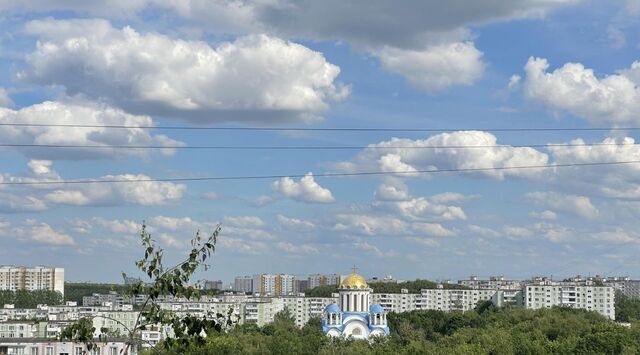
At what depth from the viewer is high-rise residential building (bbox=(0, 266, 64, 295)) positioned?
556ft

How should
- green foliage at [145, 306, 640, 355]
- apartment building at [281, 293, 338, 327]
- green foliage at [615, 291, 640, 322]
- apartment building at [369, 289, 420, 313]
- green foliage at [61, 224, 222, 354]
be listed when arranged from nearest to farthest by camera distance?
green foliage at [61, 224, 222, 354]
green foliage at [145, 306, 640, 355]
green foliage at [615, 291, 640, 322]
apartment building at [281, 293, 338, 327]
apartment building at [369, 289, 420, 313]

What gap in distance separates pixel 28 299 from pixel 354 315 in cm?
6411

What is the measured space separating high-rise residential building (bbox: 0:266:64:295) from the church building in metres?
95.4

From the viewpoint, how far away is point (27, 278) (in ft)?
557

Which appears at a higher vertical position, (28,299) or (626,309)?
(28,299)

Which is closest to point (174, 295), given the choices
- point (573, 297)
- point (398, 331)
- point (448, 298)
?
point (398, 331)

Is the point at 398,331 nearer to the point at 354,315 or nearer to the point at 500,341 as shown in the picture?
the point at 354,315

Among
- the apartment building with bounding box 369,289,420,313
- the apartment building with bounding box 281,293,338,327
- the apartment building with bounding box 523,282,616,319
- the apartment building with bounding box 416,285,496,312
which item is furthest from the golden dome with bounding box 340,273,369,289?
the apartment building with bounding box 416,285,496,312

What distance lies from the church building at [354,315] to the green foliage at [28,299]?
5752cm

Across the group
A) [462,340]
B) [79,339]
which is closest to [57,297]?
[462,340]

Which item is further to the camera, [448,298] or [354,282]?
[448,298]

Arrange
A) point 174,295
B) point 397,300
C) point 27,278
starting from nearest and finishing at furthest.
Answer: point 174,295 → point 397,300 → point 27,278

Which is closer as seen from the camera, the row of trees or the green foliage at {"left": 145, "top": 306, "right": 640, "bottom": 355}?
the row of trees

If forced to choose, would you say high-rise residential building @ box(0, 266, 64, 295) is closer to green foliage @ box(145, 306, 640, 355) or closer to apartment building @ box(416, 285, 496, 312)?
apartment building @ box(416, 285, 496, 312)
